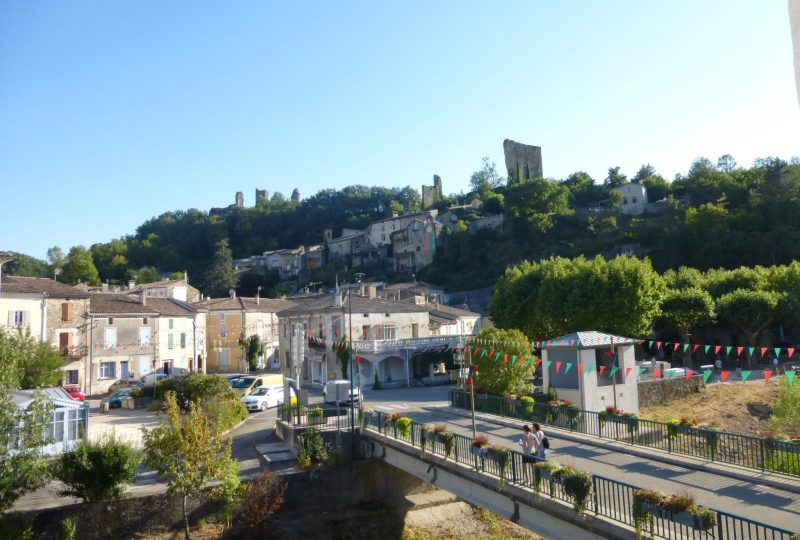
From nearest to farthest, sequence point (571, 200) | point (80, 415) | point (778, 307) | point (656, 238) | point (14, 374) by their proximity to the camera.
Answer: point (14, 374) < point (80, 415) < point (778, 307) < point (656, 238) < point (571, 200)

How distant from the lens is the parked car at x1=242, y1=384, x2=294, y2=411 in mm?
35469

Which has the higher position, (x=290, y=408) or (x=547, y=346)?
(x=547, y=346)

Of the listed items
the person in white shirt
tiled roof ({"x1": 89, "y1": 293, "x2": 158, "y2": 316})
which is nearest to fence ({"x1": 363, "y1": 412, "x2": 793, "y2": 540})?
the person in white shirt

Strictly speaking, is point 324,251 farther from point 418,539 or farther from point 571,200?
point 418,539

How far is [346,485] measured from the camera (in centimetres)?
2281

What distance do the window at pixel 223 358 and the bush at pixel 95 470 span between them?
41.4m

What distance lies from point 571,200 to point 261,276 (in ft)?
200

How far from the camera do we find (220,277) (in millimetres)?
105250

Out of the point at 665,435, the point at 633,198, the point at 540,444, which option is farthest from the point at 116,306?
the point at 633,198

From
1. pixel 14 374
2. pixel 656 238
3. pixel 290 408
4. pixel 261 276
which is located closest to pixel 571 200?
pixel 656 238

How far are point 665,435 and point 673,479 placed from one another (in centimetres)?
436

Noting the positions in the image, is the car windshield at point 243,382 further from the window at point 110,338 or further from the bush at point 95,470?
the bush at point 95,470

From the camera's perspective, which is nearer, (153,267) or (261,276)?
(261,276)

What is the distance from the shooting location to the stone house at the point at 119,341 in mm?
45469
